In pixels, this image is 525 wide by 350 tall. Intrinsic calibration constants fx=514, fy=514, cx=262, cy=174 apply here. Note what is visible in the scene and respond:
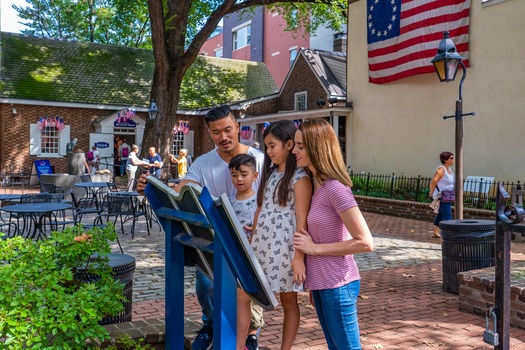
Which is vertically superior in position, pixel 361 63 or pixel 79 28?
pixel 79 28

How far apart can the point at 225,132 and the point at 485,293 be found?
3.63 meters

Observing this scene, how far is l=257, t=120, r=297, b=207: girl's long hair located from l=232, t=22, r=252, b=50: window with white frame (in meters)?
38.5

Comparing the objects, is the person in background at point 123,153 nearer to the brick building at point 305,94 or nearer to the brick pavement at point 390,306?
the brick building at point 305,94

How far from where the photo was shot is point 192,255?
9.69 ft

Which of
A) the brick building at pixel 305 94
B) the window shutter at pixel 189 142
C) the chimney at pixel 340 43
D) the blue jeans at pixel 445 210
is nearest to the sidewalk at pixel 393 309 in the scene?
the blue jeans at pixel 445 210

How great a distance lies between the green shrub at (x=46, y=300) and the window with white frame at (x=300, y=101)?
23.7m

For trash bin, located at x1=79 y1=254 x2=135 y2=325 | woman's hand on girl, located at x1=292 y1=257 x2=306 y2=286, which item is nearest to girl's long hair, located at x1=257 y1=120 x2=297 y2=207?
woman's hand on girl, located at x1=292 y1=257 x2=306 y2=286

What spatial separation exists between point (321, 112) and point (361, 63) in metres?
2.54

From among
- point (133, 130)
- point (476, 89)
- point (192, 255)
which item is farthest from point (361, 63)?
point (192, 255)

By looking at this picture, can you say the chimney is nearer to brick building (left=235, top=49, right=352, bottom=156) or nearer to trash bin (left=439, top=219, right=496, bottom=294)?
brick building (left=235, top=49, right=352, bottom=156)

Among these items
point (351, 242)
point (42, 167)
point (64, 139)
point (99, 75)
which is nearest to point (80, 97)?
point (64, 139)

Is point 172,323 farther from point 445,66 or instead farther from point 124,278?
point 445,66

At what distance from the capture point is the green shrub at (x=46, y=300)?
2729 mm

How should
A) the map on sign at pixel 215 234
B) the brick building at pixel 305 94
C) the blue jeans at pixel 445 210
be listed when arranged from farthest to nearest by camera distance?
the brick building at pixel 305 94 → the blue jeans at pixel 445 210 → the map on sign at pixel 215 234
